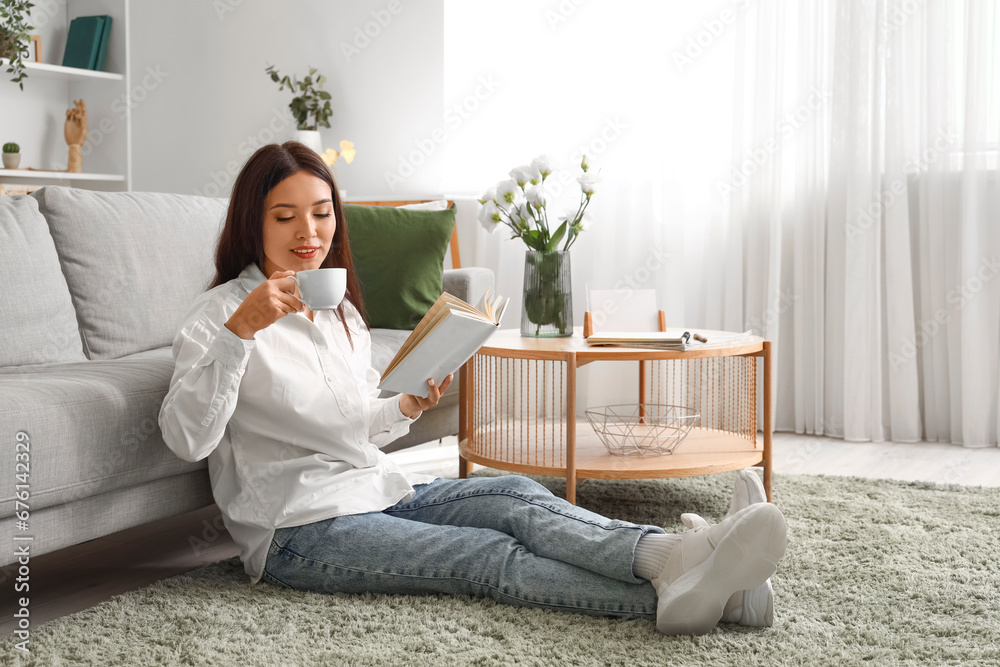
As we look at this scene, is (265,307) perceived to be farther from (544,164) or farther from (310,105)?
(310,105)

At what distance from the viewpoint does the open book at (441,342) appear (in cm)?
143

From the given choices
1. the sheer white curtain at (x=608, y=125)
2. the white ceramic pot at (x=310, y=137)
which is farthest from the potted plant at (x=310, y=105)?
the sheer white curtain at (x=608, y=125)

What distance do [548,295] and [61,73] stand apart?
9.03 feet

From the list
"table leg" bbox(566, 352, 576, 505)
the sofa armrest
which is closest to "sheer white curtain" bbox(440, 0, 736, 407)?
the sofa armrest

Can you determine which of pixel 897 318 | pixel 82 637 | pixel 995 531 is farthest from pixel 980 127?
pixel 82 637

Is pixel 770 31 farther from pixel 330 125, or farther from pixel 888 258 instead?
pixel 330 125

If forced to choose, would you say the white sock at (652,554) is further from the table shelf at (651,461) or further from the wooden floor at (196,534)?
the wooden floor at (196,534)

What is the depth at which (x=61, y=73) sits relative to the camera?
4.00 metres

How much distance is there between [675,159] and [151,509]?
2.30 m

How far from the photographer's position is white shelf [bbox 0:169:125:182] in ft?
12.4

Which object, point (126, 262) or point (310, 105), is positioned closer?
point (126, 262)

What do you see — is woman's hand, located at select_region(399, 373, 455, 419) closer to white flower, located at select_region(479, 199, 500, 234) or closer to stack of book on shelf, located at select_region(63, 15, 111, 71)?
white flower, located at select_region(479, 199, 500, 234)

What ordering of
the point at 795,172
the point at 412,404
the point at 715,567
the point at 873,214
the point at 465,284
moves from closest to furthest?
1. the point at 715,567
2. the point at 412,404
3. the point at 465,284
4. the point at 873,214
5. the point at 795,172

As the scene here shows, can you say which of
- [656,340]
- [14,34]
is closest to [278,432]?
[656,340]
